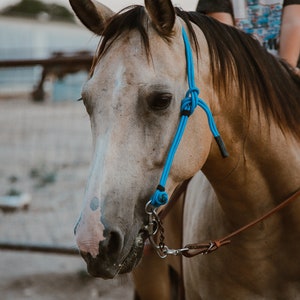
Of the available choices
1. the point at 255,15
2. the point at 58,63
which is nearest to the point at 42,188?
the point at 58,63

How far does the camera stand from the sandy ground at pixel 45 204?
203 inches

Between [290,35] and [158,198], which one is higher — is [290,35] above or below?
above

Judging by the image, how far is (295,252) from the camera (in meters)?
2.32

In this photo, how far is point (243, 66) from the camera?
2.24 meters

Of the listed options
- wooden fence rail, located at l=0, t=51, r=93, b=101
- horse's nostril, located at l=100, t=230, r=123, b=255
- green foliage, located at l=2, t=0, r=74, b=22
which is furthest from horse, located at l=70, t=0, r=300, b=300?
green foliage, located at l=2, t=0, r=74, b=22

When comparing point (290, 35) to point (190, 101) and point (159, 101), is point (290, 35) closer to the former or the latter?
point (190, 101)

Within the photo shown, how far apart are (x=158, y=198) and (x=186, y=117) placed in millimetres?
297

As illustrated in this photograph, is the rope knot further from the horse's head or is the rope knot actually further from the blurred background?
the blurred background

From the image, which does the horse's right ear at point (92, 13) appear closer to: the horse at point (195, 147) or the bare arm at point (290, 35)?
the horse at point (195, 147)

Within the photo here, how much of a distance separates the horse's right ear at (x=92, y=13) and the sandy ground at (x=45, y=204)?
29.8 inches

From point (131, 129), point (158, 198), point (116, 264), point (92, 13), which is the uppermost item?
point (92, 13)

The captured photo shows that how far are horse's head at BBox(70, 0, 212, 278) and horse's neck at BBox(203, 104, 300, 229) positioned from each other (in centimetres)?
18

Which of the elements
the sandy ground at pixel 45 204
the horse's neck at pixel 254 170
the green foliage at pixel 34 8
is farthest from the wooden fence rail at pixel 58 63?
the green foliage at pixel 34 8

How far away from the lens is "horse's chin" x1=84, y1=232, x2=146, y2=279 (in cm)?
186
